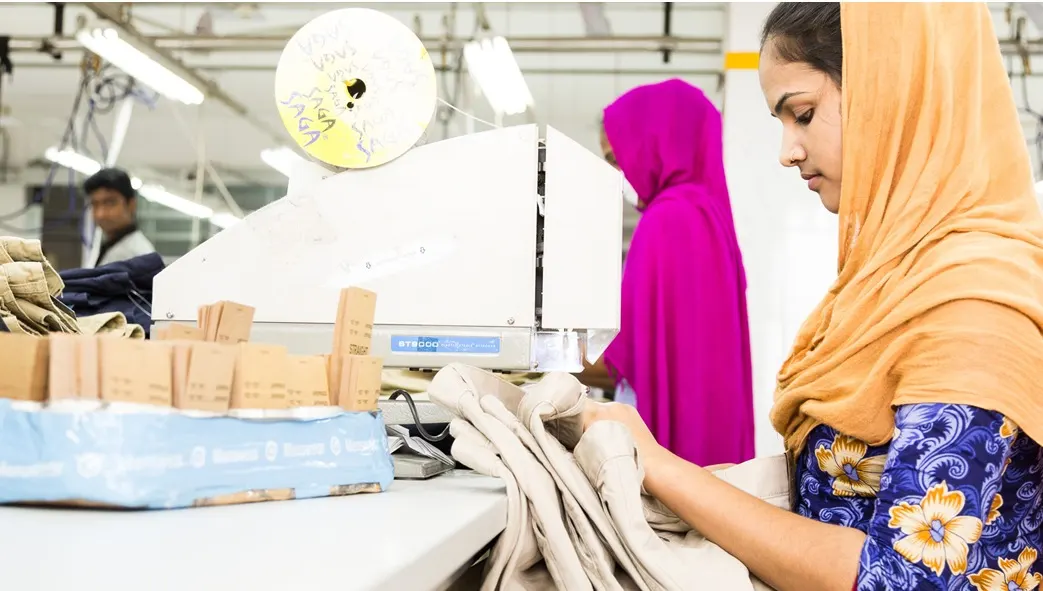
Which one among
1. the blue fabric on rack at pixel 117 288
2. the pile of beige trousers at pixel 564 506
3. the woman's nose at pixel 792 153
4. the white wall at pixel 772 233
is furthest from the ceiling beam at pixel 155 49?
the pile of beige trousers at pixel 564 506

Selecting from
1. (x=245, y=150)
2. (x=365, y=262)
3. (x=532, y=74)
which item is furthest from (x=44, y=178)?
(x=365, y=262)

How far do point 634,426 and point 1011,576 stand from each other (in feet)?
1.61

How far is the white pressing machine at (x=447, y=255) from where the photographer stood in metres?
1.55

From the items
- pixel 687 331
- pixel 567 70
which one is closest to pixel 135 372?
pixel 687 331

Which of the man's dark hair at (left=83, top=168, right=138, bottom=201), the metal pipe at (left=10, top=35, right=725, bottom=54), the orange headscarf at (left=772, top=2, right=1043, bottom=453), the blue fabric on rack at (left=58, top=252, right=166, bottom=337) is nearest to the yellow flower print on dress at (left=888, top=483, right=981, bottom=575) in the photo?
the orange headscarf at (left=772, top=2, right=1043, bottom=453)

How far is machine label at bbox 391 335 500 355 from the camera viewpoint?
1.54 metres

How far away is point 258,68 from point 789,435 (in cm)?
784

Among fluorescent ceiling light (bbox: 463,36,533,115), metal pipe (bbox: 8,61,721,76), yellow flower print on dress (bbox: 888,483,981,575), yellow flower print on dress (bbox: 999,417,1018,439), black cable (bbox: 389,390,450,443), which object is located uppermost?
metal pipe (bbox: 8,61,721,76)

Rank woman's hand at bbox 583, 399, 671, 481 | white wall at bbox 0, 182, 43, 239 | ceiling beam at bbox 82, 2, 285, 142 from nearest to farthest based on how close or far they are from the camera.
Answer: woman's hand at bbox 583, 399, 671, 481
ceiling beam at bbox 82, 2, 285, 142
white wall at bbox 0, 182, 43, 239

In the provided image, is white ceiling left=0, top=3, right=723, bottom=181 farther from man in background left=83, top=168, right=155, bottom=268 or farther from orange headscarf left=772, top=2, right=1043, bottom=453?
orange headscarf left=772, top=2, right=1043, bottom=453

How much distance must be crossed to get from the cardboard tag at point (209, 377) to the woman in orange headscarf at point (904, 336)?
525 millimetres

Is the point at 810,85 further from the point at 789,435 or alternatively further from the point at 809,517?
the point at 809,517

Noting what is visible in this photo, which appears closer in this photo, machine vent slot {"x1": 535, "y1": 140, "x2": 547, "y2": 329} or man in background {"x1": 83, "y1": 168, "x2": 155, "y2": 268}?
machine vent slot {"x1": 535, "y1": 140, "x2": 547, "y2": 329}

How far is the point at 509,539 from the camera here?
3.19 ft
